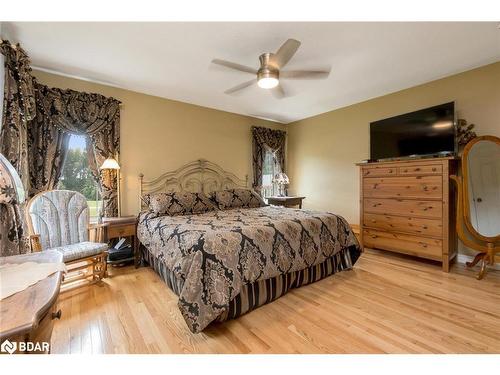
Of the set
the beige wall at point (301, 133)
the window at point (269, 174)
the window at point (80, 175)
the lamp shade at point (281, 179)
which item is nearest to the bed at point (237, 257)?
the window at point (80, 175)

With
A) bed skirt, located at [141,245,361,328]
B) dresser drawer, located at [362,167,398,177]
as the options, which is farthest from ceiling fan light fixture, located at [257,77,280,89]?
dresser drawer, located at [362,167,398,177]

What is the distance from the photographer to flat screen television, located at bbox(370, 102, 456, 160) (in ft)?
9.21

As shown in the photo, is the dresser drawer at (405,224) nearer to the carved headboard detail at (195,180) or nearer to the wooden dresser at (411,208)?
the wooden dresser at (411,208)

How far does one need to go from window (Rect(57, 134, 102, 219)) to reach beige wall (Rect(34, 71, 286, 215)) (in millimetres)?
349

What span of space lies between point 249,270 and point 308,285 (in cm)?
92

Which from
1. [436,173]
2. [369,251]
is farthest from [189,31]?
[369,251]

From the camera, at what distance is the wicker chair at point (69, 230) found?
87.0 inches

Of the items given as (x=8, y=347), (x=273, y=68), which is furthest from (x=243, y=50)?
(x=8, y=347)

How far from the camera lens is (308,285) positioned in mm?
2420

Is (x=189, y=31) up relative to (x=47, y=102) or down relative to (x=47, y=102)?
up

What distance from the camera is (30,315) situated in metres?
0.70

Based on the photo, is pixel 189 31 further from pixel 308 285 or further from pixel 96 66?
pixel 308 285

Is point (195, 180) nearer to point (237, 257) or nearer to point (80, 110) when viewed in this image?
point (80, 110)

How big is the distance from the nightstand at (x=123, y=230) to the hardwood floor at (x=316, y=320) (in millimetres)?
399
